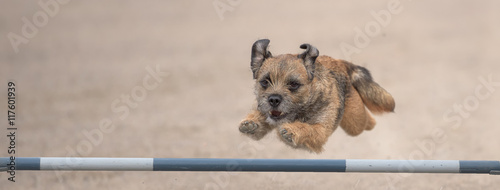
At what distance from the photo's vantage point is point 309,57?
5973mm

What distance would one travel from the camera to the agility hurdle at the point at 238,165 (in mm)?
5691

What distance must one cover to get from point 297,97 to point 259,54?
1.58ft

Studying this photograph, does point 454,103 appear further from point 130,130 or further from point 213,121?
point 130,130

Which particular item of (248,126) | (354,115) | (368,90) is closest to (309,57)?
(248,126)

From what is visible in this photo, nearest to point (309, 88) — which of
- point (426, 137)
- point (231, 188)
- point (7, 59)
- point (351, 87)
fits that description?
point (351, 87)

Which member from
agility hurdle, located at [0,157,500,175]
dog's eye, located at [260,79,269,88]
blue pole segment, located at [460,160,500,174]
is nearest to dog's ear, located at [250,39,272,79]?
dog's eye, located at [260,79,269,88]

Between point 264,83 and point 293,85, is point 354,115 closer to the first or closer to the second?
point 293,85

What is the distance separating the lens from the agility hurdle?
5.69 m

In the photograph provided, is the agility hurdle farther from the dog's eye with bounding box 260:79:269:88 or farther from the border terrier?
the dog's eye with bounding box 260:79:269:88

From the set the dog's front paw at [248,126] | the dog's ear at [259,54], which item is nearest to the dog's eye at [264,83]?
the dog's ear at [259,54]

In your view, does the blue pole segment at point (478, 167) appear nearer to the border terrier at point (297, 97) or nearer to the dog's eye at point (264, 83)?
the border terrier at point (297, 97)

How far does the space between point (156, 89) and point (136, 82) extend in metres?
0.82

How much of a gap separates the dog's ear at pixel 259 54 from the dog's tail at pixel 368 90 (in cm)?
102

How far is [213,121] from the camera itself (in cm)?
1193
